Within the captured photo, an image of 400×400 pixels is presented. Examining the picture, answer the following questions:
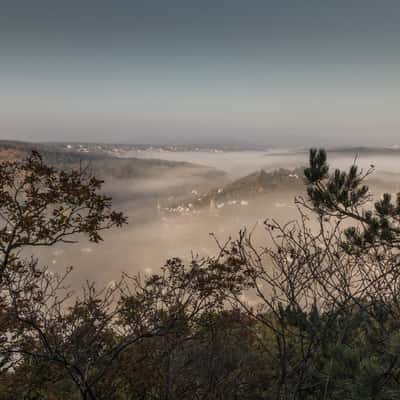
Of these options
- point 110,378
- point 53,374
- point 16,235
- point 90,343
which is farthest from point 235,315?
point 16,235

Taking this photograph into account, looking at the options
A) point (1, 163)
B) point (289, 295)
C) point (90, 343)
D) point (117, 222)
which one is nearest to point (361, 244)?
point (289, 295)

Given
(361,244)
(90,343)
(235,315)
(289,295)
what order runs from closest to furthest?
(289,295) < (90,343) < (361,244) < (235,315)

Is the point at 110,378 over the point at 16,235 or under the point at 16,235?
under

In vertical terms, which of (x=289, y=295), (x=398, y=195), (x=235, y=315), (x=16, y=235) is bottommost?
(x=235, y=315)

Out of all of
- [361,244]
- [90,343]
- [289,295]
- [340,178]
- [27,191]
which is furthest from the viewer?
[361,244]

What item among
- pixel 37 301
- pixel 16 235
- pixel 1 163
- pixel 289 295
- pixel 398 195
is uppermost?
pixel 1 163

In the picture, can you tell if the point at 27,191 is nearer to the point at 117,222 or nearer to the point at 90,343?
the point at 117,222

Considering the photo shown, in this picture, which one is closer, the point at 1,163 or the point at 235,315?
the point at 1,163

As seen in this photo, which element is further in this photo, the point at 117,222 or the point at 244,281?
the point at 244,281

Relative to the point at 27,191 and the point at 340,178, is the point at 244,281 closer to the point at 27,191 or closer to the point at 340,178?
the point at 340,178
